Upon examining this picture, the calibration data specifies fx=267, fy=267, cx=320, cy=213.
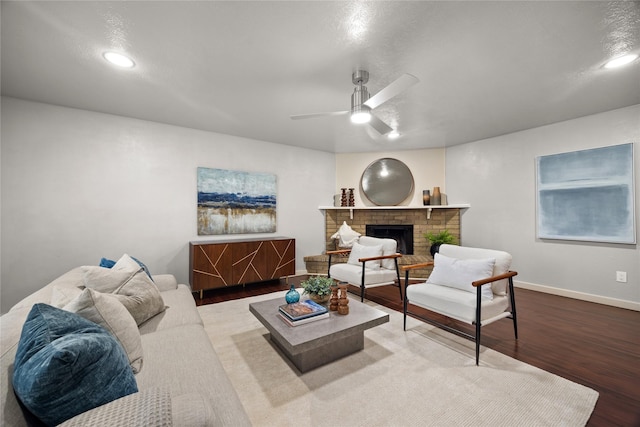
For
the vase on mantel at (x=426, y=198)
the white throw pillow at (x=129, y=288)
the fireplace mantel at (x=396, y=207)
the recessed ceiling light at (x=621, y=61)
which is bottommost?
the white throw pillow at (x=129, y=288)

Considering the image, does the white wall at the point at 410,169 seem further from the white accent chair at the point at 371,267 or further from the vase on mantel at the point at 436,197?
the white accent chair at the point at 371,267

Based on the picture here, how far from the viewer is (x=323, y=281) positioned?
97.1 inches

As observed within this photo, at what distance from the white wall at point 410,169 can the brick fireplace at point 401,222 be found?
22cm

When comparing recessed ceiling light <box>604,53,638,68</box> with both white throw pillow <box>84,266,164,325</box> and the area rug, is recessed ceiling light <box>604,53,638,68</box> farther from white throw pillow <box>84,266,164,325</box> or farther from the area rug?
white throw pillow <box>84,266,164,325</box>

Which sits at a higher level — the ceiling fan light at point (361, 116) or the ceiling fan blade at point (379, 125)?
the ceiling fan blade at point (379, 125)

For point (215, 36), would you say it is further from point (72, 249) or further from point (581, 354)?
point (581, 354)

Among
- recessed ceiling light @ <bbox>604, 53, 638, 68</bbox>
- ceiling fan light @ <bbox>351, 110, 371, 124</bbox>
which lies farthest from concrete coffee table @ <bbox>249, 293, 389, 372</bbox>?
recessed ceiling light @ <bbox>604, 53, 638, 68</bbox>

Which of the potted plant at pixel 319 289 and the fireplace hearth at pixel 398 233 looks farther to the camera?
the fireplace hearth at pixel 398 233

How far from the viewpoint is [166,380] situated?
128 centimetres

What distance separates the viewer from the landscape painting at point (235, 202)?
429 centimetres

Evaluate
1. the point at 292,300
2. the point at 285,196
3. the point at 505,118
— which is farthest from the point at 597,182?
the point at 285,196

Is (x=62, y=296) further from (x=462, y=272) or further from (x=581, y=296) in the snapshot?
(x=581, y=296)

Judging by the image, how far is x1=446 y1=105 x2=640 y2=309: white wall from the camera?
3402mm

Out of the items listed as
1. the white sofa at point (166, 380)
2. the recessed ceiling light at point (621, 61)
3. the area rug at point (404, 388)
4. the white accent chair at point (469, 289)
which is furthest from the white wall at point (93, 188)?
the recessed ceiling light at point (621, 61)
